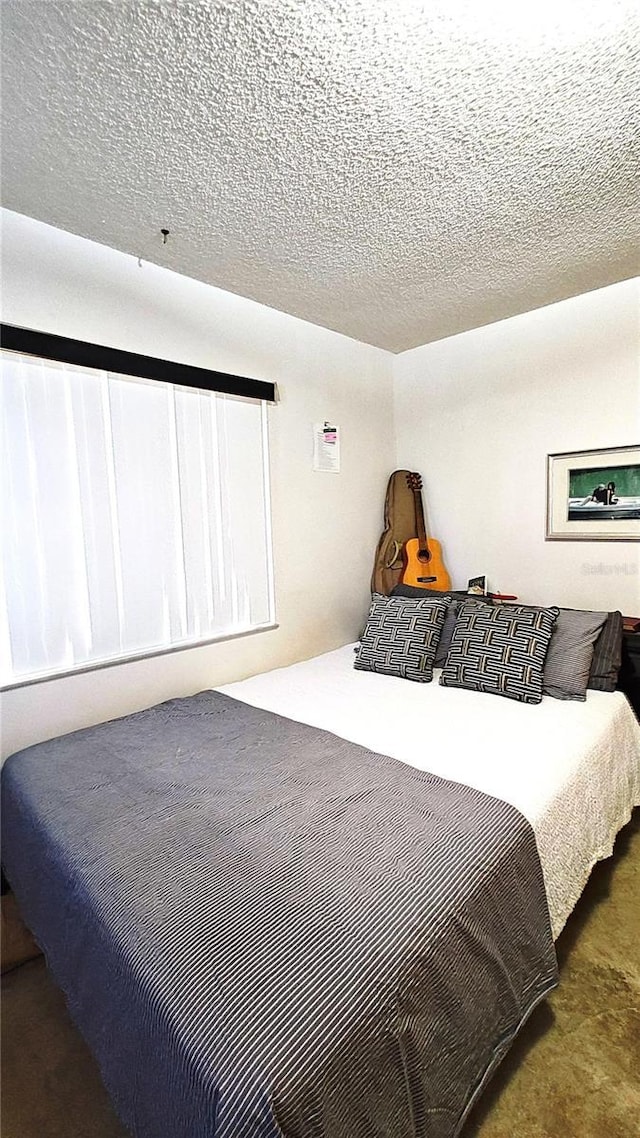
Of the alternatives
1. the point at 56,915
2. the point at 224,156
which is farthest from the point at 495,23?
the point at 56,915

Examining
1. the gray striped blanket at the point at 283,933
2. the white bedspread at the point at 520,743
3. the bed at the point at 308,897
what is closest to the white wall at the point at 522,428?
the white bedspread at the point at 520,743

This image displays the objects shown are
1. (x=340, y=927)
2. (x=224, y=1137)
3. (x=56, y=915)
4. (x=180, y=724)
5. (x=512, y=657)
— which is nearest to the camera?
(x=224, y=1137)

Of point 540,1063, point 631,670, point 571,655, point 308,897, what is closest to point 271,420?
point 571,655

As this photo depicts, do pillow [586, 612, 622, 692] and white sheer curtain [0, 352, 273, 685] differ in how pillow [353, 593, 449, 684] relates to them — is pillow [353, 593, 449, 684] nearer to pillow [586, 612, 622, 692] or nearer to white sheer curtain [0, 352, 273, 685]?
white sheer curtain [0, 352, 273, 685]

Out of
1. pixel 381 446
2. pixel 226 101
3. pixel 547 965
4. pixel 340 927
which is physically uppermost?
pixel 226 101

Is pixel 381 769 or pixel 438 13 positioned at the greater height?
pixel 438 13

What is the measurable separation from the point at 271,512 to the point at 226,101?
170 centimetres

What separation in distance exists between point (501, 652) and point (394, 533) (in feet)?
4.10

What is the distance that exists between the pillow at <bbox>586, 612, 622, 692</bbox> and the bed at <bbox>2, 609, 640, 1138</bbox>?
0.26 m

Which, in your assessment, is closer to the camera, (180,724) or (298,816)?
(298,816)

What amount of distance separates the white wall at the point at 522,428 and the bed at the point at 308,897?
1.03m

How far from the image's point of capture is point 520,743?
69.5 inches

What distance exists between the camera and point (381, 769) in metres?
1.61

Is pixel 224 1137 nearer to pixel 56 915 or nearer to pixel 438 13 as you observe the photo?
pixel 56 915
